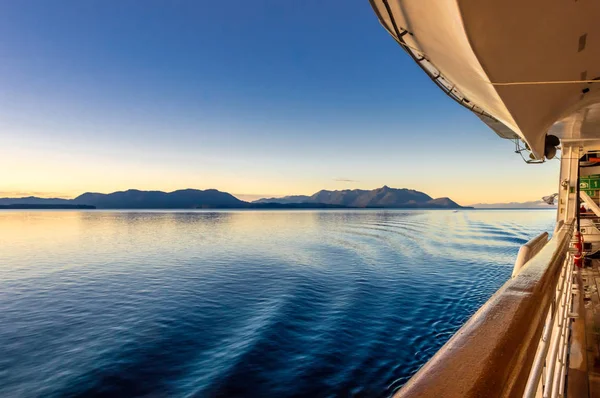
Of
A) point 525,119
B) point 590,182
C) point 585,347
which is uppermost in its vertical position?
point 525,119

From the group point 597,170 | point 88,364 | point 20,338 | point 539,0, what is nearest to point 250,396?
point 88,364

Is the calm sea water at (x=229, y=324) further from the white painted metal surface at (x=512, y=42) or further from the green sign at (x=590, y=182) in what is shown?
the white painted metal surface at (x=512, y=42)

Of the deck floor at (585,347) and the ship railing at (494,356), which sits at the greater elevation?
the ship railing at (494,356)

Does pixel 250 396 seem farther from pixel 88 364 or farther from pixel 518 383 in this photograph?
pixel 518 383

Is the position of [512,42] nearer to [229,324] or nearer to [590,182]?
[229,324]

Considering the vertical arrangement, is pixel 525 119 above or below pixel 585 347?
above

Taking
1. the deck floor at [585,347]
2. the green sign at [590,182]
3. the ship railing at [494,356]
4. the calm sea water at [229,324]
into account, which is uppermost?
the green sign at [590,182]

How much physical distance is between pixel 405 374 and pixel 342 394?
6.23ft

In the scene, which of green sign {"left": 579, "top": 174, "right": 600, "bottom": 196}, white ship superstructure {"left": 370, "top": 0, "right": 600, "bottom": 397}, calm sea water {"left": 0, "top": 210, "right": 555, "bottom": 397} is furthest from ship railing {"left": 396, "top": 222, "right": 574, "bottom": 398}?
green sign {"left": 579, "top": 174, "right": 600, "bottom": 196}

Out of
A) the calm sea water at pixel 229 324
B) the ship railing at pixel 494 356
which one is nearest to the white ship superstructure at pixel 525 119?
the ship railing at pixel 494 356

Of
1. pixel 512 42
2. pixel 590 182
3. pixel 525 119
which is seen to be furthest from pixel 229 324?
pixel 590 182

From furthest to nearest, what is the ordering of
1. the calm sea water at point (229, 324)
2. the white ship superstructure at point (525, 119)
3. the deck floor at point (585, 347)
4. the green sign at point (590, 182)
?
the green sign at point (590, 182) → the calm sea water at point (229, 324) → the deck floor at point (585, 347) → the white ship superstructure at point (525, 119)

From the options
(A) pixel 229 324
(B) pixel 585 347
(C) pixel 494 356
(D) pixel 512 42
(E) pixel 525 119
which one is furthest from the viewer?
(A) pixel 229 324

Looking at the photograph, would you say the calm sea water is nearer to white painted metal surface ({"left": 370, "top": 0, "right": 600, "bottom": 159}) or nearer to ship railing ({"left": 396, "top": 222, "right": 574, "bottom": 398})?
white painted metal surface ({"left": 370, "top": 0, "right": 600, "bottom": 159})
